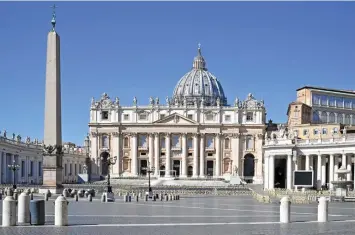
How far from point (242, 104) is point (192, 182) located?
23665 mm

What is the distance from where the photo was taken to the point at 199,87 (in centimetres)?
14862

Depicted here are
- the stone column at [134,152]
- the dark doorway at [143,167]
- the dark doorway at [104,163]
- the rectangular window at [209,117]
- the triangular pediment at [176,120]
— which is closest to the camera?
the dark doorway at [104,163]

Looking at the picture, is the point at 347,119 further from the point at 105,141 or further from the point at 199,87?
the point at 199,87

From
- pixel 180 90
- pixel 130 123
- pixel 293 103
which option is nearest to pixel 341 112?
pixel 293 103

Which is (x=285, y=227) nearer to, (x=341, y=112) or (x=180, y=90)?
(x=341, y=112)

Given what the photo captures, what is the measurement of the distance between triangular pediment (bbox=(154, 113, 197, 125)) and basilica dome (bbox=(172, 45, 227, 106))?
89.2 feet

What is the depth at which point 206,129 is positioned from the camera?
4614 inches

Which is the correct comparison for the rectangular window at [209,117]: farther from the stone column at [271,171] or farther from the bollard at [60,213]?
the bollard at [60,213]

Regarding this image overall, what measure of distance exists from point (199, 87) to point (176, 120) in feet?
110

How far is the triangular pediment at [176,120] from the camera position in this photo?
11612 cm

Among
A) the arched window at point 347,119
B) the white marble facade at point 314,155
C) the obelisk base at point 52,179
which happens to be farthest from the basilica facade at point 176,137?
the obelisk base at point 52,179

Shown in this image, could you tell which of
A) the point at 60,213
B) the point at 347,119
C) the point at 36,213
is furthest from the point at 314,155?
the point at 36,213

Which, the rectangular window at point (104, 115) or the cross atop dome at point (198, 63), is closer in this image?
the rectangular window at point (104, 115)

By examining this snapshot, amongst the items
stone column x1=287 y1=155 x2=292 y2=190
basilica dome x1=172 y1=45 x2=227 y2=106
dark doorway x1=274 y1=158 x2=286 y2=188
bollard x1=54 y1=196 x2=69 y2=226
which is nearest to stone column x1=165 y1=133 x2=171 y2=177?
basilica dome x1=172 y1=45 x2=227 y2=106
